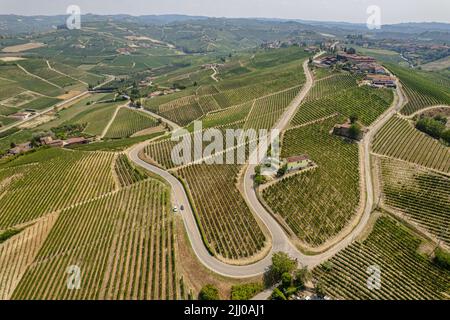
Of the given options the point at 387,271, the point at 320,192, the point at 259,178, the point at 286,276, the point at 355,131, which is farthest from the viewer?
the point at 355,131

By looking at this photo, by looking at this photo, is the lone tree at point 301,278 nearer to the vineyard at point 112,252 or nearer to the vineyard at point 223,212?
the vineyard at point 223,212

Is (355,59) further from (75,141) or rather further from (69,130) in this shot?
(69,130)

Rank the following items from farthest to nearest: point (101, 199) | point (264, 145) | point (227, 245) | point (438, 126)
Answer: point (264, 145)
point (438, 126)
point (101, 199)
point (227, 245)

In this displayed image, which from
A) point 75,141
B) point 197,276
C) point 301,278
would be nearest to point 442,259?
point 301,278

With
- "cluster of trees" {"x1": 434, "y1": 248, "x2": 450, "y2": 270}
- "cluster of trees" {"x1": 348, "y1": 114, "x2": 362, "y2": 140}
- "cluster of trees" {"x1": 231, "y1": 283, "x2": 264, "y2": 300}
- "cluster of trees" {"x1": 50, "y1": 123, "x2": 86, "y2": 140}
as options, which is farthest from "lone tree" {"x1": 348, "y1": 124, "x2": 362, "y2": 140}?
"cluster of trees" {"x1": 50, "y1": 123, "x2": 86, "y2": 140}

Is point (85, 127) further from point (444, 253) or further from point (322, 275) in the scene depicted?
point (444, 253)

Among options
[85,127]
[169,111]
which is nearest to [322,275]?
[169,111]

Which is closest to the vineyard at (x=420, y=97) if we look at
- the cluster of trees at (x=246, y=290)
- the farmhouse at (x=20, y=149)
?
the cluster of trees at (x=246, y=290)
